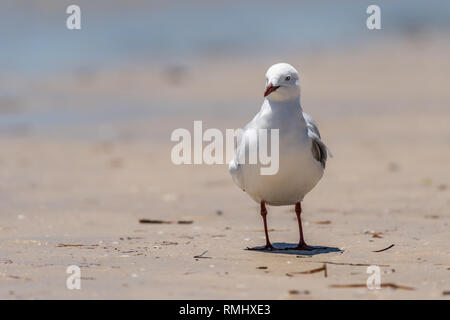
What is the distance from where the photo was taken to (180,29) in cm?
2850

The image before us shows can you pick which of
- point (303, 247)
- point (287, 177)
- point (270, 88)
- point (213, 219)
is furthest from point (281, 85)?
point (213, 219)

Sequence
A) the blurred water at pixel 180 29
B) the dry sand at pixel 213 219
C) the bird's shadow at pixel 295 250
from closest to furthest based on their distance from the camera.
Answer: the dry sand at pixel 213 219 < the bird's shadow at pixel 295 250 < the blurred water at pixel 180 29

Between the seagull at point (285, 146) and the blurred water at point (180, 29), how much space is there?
1658 centimetres

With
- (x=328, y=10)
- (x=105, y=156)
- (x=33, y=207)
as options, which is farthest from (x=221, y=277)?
(x=328, y=10)

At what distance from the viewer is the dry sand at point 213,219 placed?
16.7ft

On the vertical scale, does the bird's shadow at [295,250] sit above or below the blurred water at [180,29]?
below

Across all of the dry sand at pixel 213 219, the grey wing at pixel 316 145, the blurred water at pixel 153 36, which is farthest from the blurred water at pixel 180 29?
the grey wing at pixel 316 145

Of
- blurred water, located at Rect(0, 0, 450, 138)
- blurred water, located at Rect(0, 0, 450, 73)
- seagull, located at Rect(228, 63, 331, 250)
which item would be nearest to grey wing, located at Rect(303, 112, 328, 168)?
seagull, located at Rect(228, 63, 331, 250)

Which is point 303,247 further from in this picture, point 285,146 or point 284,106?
point 284,106

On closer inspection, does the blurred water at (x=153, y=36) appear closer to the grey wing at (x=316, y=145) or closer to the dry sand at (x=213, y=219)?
the dry sand at (x=213, y=219)

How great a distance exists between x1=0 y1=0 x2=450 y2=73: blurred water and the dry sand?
9.91 meters

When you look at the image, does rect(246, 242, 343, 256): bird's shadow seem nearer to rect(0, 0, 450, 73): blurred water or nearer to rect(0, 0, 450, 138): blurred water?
rect(0, 0, 450, 138): blurred water

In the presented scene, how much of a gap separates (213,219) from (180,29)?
21.3 metres

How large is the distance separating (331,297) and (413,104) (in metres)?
11.6
